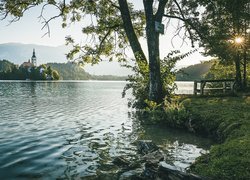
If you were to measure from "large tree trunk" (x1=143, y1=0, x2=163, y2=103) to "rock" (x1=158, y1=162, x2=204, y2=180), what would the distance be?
1162 cm

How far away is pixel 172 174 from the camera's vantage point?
6.34 m

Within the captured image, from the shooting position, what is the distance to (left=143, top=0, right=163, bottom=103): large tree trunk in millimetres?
18266

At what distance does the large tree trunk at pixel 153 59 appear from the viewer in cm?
1827

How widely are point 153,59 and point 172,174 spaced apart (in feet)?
41.8

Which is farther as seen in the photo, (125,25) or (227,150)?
(125,25)

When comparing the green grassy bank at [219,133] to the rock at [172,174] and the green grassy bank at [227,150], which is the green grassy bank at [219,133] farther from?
the rock at [172,174]

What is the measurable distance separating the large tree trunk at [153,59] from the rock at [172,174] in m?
A: 11.6

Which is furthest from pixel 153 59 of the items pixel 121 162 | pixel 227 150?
pixel 227 150

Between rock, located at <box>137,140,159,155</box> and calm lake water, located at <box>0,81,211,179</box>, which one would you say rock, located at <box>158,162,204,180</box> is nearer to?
calm lake water, located at <box>0,81,211,179</box>

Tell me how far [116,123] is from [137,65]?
5016mm

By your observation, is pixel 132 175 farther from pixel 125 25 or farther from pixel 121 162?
pixel 125 25

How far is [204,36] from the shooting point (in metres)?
21.5

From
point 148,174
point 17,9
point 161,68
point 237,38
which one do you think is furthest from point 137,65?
point 237,38

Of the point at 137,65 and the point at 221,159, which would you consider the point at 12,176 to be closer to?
the point at 221,159
